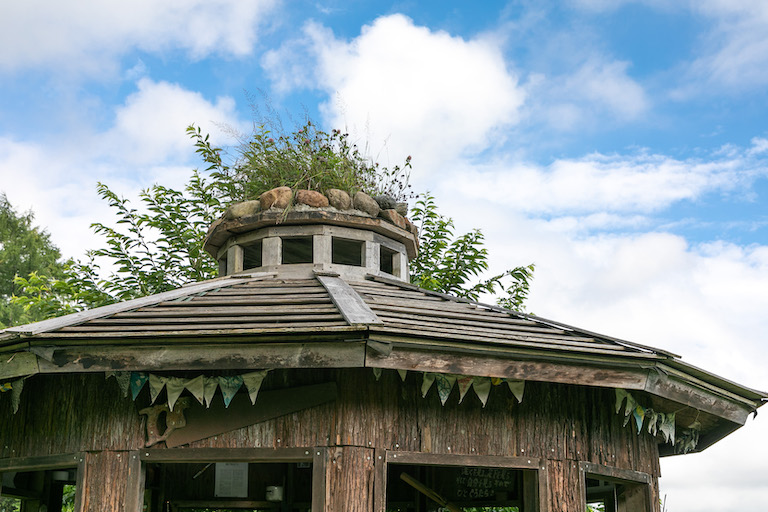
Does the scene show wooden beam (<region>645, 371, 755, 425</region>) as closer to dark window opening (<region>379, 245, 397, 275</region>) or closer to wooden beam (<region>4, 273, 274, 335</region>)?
dark window opening (<region>379, 245, 397, 275</region>)

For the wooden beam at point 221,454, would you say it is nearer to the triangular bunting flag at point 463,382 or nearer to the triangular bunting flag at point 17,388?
the triangular bunting flag at point 17,388

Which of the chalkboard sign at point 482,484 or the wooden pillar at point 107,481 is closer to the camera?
the wooden pillar at point 107,481

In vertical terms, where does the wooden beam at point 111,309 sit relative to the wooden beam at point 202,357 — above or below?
above

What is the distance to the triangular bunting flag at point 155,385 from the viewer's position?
17.9ft

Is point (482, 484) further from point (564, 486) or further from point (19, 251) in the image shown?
point (19, 251)

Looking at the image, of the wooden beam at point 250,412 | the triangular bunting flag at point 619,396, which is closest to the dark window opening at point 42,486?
the wooden beam at point 250,412

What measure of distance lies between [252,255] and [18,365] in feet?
13.0

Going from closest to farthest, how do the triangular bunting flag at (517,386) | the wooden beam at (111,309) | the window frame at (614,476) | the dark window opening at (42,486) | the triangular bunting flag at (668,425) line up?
the wooden beam at (111,309), the triangular bunting flag at (517,386), the window frame at (614,476), the triangular bunting flag at (668,425), the dark window opening at (42,486)

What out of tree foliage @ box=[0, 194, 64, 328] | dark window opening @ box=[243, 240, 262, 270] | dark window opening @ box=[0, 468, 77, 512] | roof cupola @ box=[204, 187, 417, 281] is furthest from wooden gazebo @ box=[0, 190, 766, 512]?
tree foliage @ box=[0, 194, 64, 328]

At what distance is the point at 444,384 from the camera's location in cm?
566

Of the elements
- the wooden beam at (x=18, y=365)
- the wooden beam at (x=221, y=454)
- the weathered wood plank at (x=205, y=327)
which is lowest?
the wooden beam at (x=221, y=454)

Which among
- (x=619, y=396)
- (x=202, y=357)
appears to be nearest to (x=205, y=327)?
(x=202, y=357)

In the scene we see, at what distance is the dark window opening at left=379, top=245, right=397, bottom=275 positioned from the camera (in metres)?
8.70

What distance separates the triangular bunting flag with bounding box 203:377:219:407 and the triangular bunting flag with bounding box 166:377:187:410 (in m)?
0.15
